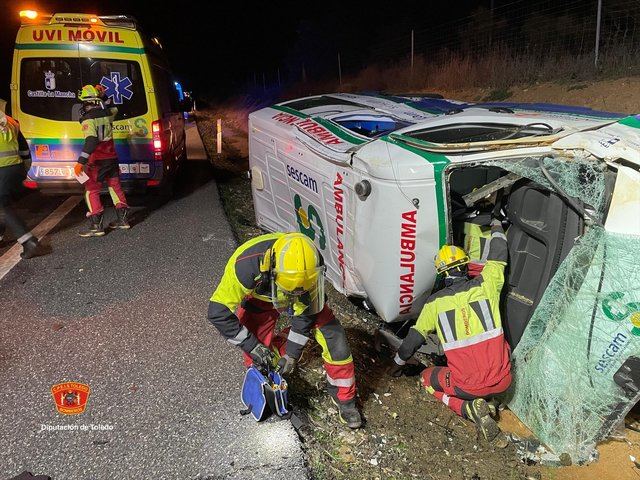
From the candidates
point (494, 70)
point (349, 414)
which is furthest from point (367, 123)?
point (494, 70)

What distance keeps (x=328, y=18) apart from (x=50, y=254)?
26.4 meters

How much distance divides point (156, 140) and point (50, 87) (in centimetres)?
131

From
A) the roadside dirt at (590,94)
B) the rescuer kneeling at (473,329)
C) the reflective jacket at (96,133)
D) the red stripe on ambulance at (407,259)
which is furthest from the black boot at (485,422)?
the roadside dirt at (590,94)

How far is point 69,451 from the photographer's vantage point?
2.45 metres

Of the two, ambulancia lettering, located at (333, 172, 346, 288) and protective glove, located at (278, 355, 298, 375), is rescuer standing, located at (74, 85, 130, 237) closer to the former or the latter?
ambulancia lettering, located at (333, 172, 346, 288)

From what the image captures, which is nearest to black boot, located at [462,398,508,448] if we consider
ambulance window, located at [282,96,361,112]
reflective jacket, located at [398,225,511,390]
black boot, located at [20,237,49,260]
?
reflective jacket, located at [398,225,511,390]

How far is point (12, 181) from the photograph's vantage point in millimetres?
5055

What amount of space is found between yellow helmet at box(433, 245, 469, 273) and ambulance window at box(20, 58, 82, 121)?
4.89 meters

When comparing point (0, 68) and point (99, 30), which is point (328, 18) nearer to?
point (0, 68)

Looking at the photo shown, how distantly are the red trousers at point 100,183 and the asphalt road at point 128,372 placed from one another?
60 centimetres

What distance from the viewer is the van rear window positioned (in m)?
5.78

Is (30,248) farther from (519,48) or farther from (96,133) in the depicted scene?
(519,48)

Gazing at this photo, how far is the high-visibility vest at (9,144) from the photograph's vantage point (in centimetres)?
488

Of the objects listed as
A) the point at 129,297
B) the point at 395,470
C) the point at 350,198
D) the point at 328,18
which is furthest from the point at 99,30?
the point at 328,18
